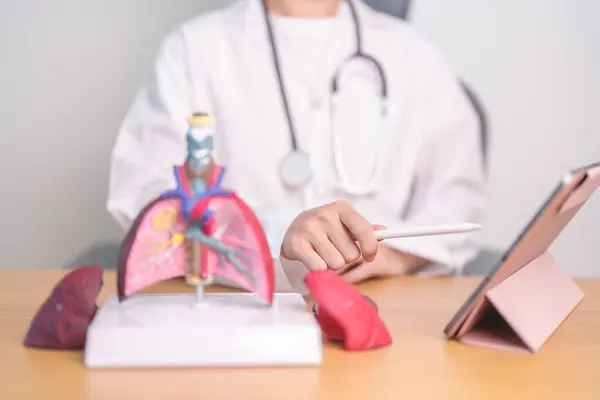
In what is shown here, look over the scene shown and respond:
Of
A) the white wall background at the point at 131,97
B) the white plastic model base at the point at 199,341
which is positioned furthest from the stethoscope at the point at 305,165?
the white plastic model base at the point at 199,341

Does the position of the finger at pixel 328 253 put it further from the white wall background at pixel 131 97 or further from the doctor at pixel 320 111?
the white wall background at pixel 131 97

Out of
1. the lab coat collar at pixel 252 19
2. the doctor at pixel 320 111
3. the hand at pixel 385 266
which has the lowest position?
the hand at pixel 385 266

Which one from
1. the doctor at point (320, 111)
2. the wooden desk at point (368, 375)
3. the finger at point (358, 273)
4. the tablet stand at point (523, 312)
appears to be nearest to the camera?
the wooden desk at point (368, 375)

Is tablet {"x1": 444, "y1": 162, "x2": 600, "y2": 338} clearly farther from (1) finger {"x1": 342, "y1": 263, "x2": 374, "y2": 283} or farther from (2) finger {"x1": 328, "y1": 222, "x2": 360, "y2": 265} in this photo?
(1) finger {"x1": 342, "y1": 263, "x2": 374, "y2": 283}

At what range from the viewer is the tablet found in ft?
1.80

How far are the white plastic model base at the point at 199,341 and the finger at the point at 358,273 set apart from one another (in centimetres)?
27

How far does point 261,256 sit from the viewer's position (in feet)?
1.97

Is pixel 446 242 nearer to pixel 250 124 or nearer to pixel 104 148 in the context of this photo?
pixel 250 124

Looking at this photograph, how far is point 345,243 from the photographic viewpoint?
2.19 feet

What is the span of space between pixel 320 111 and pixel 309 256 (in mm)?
447

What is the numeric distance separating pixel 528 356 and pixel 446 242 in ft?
1.28

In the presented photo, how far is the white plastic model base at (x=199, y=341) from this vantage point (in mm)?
536

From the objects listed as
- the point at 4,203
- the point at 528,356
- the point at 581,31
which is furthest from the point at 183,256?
the point at 581,31

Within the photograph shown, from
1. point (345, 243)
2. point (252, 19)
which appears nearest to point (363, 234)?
point (345, 243)
